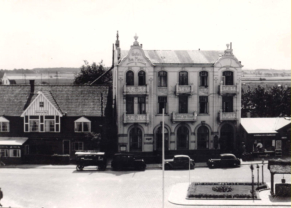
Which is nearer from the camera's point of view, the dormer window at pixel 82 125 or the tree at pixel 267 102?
the tree at pixel 267 102

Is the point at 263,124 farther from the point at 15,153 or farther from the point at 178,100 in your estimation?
the point at 15,153

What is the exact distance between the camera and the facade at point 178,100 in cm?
4516

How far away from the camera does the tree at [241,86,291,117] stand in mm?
44216

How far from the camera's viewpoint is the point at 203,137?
46281 millimetres

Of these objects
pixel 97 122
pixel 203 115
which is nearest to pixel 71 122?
pixel 97 122

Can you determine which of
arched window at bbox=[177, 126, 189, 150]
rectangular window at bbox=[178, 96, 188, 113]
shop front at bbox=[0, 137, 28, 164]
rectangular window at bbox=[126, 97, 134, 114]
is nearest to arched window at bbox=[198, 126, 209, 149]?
arched window at bbox=[177, 126, 189, 150]

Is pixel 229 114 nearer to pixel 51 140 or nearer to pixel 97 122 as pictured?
pixel 97 122

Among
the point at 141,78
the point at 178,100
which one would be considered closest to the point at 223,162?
the point at 178,100

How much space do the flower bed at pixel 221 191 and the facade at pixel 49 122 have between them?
14.3m

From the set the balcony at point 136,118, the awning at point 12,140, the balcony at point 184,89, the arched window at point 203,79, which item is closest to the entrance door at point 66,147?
the awning at point 12,140

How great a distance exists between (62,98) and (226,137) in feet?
56.4

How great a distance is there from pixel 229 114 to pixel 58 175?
18.4m

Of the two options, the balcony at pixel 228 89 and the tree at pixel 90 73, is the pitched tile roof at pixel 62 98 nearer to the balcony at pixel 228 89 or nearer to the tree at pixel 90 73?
the balcony at pixel 228 89

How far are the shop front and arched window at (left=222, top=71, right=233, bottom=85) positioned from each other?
20.9 metres
